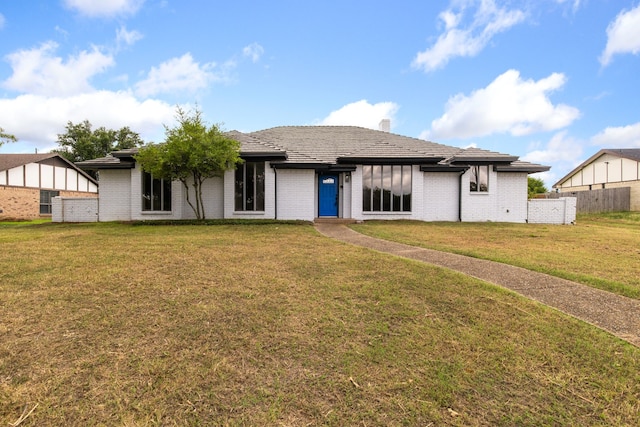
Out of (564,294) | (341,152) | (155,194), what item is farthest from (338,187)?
(564,294)

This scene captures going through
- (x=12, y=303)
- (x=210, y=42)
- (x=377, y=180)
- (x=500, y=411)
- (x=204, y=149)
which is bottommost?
(x=500, y=411)

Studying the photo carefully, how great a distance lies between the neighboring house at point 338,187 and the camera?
1497cm

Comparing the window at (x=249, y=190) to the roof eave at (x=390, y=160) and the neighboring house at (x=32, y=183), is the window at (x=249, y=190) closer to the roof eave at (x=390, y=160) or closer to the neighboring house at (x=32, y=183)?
the roof eave at (x=390, y=160)

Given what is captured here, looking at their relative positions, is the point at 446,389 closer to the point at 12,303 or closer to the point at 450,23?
the point at 12,303

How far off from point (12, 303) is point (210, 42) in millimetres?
11764

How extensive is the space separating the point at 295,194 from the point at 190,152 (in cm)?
508

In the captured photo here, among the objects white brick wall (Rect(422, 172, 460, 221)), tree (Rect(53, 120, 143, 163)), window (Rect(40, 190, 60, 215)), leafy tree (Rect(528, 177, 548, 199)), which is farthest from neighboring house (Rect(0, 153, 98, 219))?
leafy tree (Rect(528, 177, 548, 199))

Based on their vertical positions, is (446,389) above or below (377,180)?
below

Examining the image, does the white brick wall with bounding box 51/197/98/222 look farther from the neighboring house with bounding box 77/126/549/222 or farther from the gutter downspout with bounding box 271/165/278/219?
the gutter downspout with bounding box 271/165/278/219

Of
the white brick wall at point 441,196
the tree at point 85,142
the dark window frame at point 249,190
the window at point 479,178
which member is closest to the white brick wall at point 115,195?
the dark window frame at point 249,190

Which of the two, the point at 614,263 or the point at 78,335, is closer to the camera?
the point at 78,335

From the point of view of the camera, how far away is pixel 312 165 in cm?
1471

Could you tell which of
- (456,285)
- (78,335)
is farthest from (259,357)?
(456,285)

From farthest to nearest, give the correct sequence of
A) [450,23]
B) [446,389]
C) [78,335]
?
[450,23] → [78,335] → [446,389]
